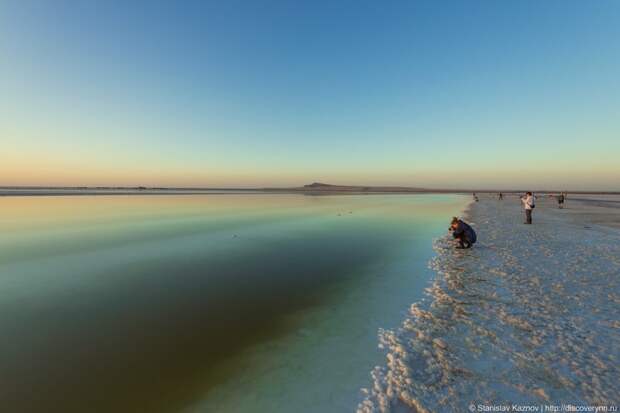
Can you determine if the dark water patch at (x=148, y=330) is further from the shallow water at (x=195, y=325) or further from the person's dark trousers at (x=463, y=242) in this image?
the person's dark trousers at (x=463, y=242)

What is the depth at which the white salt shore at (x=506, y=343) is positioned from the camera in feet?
13.9

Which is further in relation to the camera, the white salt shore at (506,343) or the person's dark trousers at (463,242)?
the person's dark trousers at (463,242)

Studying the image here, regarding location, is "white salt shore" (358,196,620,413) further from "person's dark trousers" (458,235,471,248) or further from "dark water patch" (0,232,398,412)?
"person's dark trousers" (458,235,471,248)

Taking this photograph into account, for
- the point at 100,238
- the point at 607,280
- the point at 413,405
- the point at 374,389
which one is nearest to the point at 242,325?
the point at 374,389

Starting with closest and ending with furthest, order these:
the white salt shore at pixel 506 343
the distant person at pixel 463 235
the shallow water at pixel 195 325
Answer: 1. the white salt shore at pixel 506 343
2. the shallow water at pixel 195 325
3. the distant person at pixel 463 235

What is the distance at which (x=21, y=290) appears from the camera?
8.62 meters

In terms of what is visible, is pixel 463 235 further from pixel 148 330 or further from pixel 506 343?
pixel 148 330

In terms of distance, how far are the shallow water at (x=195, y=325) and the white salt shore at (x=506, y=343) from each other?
617mm

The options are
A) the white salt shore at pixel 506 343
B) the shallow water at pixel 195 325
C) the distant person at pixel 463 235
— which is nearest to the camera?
the white salt shore at pixel 506 343

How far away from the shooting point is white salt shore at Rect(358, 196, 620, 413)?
13.9 feet

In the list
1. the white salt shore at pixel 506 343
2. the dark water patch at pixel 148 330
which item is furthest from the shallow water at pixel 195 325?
the white salt shore at pixel 506 343

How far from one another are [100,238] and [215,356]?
53.1ft

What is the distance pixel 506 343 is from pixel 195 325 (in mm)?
6620

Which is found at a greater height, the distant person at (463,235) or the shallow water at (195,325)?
the distant person at (463,235)
